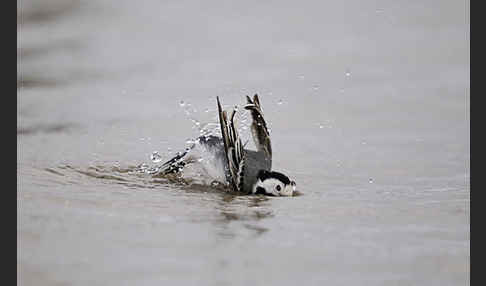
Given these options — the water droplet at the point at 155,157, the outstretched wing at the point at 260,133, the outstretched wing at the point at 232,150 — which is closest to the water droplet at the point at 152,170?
the water droplet at the point at 155,157

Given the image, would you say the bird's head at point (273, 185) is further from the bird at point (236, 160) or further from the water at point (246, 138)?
the water at point (246, 138)

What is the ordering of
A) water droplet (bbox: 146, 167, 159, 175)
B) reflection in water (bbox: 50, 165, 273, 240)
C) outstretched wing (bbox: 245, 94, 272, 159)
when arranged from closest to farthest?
reflection in water (bbox: 50, 165, 273, 240) → water droplet (bbox: 146, 167, 159, 175) → outstretched wing (bbox: 245, 94, 272, 159)

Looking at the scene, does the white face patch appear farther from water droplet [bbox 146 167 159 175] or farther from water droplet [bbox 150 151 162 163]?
water droplet [bbox 150 151 162 163]

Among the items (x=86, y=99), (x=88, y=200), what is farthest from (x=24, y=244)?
(x=86, y=99)

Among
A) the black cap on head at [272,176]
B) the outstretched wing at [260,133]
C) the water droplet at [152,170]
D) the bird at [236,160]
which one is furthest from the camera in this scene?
the outstretched wing at [260,133]

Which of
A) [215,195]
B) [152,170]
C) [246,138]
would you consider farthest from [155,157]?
[215,195]

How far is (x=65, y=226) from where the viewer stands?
14.5 feet

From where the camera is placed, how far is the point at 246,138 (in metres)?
7.52

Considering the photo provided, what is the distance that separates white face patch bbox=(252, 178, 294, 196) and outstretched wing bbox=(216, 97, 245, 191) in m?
0.17

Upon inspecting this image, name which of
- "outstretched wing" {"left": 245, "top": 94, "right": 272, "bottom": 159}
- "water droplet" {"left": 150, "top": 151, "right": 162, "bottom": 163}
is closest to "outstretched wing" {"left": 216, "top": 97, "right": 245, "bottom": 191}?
"outstretched wing" {"left": 245, "top": 94, "right": 272, "bottom": 159}

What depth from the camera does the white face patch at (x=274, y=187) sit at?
19.2 feet

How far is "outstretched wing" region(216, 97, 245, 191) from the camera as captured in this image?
19.9ft

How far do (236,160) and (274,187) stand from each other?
0.41m

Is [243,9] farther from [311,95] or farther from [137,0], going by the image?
[311,95]
